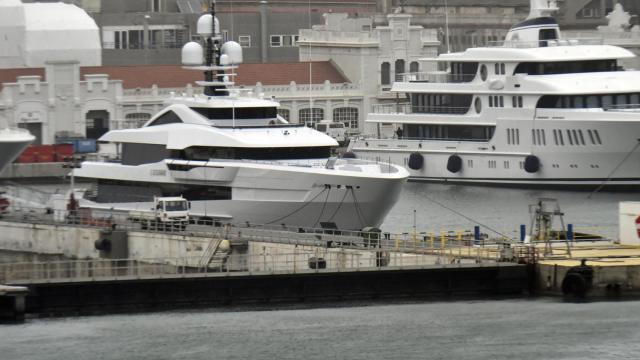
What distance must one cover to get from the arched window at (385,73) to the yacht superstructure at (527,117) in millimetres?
12775

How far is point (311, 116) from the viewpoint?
104250mm

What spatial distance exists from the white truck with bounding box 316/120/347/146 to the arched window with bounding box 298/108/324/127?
2.71 feet

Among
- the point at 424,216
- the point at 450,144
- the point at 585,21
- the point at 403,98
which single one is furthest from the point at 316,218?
the point at 585,21

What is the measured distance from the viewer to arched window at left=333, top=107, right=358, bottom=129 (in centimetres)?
10656

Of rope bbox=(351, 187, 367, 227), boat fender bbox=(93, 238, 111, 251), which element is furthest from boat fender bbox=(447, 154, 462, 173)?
boat fender bbox=(93, 238, 111, 251)

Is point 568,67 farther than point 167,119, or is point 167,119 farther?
point 568,67

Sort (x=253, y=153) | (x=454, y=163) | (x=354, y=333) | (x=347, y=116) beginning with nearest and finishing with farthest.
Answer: (x=354, y=333) → (x=253, y=153) → (x=454, y=163) → (x=347, y=116)

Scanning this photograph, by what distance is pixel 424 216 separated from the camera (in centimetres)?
7594

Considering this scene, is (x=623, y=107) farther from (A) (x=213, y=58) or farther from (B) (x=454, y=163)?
(A) (x=213, y=58)

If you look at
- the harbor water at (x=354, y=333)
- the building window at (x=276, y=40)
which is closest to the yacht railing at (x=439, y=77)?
the building window at (x=276, y=40)

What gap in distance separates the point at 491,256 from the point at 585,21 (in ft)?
265

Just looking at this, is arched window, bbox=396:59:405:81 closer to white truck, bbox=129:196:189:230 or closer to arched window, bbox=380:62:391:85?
arched window, bbox=380:62:391:85

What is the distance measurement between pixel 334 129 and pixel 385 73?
7486 mm

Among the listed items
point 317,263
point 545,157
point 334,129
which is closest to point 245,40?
point 334,129
